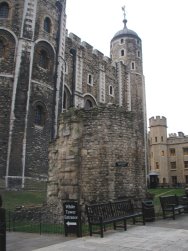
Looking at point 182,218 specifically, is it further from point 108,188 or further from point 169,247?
point 169,247

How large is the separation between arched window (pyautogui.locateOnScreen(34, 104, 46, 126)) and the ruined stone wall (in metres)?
9.41

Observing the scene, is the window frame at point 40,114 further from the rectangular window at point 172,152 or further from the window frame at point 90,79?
the rectangular window at point 172,152

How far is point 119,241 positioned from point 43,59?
18960mm

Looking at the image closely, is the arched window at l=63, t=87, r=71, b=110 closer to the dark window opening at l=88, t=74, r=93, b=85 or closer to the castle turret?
the dark window opening at l=88, t=74, r=93, b=85

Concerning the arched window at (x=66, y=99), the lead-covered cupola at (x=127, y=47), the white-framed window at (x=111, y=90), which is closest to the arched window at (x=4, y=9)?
the arched window at (x=66, y=99)

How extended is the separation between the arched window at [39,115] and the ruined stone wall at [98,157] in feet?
30.9

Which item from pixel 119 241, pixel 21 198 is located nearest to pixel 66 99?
pixel 21 198

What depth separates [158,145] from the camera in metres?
62.5

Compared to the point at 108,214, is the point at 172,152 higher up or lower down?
higher up

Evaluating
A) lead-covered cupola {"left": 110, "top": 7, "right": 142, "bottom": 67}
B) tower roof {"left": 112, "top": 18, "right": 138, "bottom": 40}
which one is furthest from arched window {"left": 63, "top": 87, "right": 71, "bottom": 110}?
tower roof {"left": 112, "top": 18, "right": 138, "bottom": 40}

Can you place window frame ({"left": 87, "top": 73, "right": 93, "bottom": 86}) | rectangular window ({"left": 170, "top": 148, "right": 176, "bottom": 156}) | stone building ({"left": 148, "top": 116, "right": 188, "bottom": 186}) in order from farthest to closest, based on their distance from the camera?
rectangular window ({"left": 170, "top": 148, "right": 176, "bottom": 156})
stone building ({"left": 148, "top": 116, "right": 188, "bottom": 186})
window frame ({"left": 87, "top": 73, "right": 93, "bottom": 86})

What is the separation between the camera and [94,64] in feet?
115

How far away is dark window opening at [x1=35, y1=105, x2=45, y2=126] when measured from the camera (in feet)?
74.8

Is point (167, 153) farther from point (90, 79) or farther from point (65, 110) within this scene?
point (65, 110)
